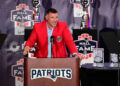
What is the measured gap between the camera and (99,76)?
2.95 metres

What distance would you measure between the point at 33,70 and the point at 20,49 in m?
1.63

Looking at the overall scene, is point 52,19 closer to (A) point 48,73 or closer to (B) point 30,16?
(A) point 48,73

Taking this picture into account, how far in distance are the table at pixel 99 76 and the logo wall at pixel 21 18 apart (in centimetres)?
161

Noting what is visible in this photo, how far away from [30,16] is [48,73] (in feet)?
5.92

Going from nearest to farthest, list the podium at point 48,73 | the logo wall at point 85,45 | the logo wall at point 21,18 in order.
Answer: the podium at point 48,73 < the logo wall at point 85,45 < the logo wall at point 21,18

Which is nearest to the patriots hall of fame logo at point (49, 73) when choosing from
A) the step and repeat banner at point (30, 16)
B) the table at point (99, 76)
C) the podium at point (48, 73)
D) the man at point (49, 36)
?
the podium at point (48, 73)

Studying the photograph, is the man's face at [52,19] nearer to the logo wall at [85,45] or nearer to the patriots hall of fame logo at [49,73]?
the patriots hall of fame logo at [49,73]

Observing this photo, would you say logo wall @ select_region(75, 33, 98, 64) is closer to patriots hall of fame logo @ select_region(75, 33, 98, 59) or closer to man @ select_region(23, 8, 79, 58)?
patriots hall of fame logo @ select_region(75, 33, 98, 59)

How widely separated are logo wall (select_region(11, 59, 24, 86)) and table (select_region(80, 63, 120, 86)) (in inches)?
61.6

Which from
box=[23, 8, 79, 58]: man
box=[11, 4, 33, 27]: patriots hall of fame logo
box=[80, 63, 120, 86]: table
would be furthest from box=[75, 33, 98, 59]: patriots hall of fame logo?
box=[80, 63, 120, 86]: table

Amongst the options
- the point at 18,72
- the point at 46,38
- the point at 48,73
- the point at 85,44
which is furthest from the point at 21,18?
the point at 48,73

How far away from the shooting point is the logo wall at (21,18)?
4293 mm

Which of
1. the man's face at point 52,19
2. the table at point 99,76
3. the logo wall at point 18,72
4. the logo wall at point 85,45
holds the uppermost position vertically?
the man's face at point 52,19

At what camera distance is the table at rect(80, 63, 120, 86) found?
113 inches
